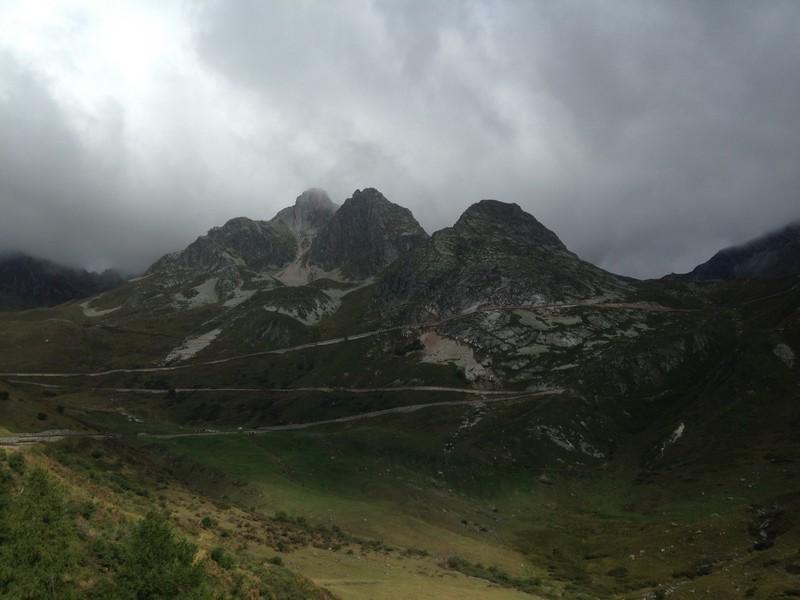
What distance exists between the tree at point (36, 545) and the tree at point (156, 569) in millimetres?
1723

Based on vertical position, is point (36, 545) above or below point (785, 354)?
below

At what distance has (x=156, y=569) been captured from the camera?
19.4 metres

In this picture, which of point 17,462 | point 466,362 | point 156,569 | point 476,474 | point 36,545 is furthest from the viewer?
point 466,362

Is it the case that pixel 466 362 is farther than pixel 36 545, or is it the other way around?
pixel 466 362

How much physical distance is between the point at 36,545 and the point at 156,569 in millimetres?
4366

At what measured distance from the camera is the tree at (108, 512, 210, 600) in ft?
61.3

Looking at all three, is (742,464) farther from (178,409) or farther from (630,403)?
(178,409)

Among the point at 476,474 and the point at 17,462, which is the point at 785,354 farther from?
the point at 17,462

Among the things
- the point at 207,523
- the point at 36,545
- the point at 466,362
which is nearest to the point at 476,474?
the point at 207,523

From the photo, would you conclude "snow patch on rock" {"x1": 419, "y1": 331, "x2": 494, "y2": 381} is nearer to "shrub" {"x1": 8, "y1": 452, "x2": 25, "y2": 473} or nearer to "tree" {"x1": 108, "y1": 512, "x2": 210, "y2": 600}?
"shrub" {"x1": 8, "y1": 452, "x2": 25, "y2": 473}

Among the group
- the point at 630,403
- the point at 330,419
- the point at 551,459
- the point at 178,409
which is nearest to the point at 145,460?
the point at 551,459

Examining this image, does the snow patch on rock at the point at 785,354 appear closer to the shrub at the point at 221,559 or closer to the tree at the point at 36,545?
the shrub at the point at 221,559

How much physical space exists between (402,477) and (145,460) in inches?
1697

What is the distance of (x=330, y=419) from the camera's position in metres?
161
